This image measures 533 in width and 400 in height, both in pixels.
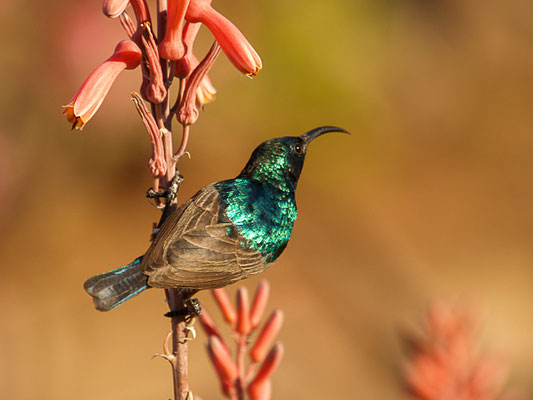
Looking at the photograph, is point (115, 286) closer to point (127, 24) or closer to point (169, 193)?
point (169, 193)

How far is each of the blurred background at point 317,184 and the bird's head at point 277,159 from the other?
2.86 metres

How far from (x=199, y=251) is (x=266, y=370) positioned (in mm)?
355

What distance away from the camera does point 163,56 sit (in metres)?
1.10

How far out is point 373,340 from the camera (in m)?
4.73

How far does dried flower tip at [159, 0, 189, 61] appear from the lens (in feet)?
3.57

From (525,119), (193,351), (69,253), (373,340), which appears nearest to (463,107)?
(525,119)

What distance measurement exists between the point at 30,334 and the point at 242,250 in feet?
12.1

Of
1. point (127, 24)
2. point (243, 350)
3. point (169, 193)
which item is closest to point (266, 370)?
point (243, 350)

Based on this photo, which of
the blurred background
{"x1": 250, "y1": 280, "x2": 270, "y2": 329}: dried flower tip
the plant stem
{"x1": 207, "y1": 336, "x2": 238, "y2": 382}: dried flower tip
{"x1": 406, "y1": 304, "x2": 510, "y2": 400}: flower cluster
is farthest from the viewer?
the blurred background

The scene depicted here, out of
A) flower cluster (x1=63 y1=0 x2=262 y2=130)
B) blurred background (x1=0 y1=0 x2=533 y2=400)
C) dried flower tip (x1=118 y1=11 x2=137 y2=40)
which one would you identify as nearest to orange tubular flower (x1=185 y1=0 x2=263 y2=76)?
flower cluster (x1=63 y1=0 x2=262 y2=130)

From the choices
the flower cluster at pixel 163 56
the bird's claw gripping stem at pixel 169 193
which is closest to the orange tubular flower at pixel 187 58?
the flower cluster at pixel 163 56

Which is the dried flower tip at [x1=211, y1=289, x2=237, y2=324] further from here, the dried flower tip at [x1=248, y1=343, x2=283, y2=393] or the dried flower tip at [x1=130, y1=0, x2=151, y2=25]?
the dried flower tip at [x1=130, y1=0, x2=151, y2=25]

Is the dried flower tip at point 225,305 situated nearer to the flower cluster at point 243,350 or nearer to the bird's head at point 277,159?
the flower cluster at point 243,350

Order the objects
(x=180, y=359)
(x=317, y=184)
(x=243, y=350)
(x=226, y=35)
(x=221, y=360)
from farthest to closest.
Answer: (x=317, y=184), (x=243, y=350), (x=221, y=360), (x=226, y=35), (x=180, y=359)
